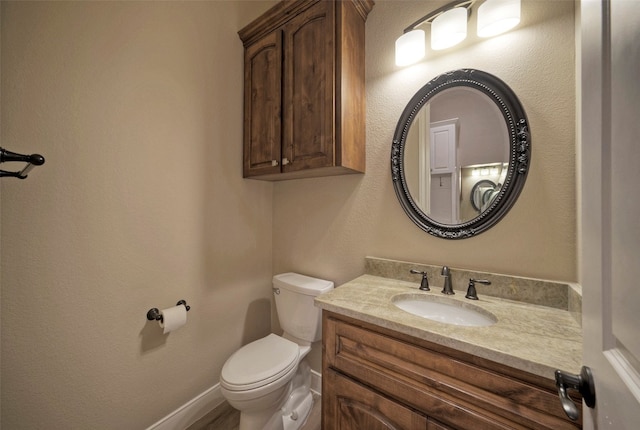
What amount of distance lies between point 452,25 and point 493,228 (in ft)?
3.28

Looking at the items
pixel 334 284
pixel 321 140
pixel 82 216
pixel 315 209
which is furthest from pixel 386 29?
pixel 82 216

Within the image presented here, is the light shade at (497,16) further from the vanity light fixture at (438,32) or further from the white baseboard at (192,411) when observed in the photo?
the white baseboard at (192,411)

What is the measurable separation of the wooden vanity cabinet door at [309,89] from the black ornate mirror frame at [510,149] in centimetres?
42

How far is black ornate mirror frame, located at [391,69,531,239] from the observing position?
1007 mm

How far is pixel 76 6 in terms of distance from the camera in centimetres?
99

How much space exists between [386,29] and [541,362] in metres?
1.70

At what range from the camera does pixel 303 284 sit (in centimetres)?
147

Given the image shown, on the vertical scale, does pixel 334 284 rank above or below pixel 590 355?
below

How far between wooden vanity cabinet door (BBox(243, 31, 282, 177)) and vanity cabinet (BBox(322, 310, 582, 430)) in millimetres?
1074

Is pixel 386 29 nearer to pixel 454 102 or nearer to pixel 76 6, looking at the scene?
pixel 454 102

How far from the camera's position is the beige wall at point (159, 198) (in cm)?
91

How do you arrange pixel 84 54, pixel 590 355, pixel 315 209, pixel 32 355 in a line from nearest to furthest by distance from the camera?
1. pixel 590 355
2. pixel 32 355
3. pixel 84 54
4. pixel 315 209

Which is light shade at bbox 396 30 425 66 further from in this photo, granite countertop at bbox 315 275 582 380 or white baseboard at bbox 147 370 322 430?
white baseboard at bbox 147 370 322 430

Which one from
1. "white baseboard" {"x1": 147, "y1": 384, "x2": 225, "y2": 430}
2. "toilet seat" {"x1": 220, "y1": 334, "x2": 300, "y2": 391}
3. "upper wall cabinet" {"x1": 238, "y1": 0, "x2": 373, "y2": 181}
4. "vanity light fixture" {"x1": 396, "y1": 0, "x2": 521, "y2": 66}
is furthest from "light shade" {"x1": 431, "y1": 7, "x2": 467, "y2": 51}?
"white baseboard" {"x1": 147, "y1": 384, "x2": 225, "y2": 430}
